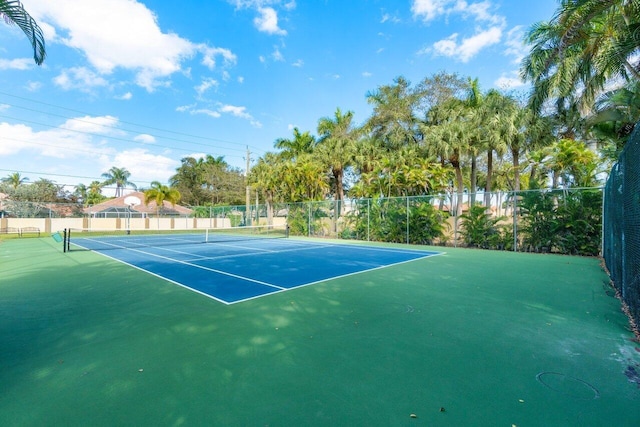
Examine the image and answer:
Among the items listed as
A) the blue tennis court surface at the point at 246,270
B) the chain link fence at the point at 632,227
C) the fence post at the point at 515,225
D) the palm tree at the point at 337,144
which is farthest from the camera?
the palm tree at the point at 337,144

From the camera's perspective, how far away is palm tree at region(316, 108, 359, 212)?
24.4m

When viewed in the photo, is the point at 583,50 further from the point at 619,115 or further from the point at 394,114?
the point at 394,114

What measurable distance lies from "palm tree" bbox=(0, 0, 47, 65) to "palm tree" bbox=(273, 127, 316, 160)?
896 inches

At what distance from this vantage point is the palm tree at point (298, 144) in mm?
28219

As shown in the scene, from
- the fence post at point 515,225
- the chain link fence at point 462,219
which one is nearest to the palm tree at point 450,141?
the chain link fence at point 462,219

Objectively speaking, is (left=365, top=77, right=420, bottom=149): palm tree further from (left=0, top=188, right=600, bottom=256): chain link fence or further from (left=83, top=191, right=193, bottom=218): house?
(left=83, top=191, right=193, bottom=218): house

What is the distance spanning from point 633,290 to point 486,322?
6.33 ft

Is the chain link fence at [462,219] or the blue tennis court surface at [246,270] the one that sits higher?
the chain link fence at [462,219]

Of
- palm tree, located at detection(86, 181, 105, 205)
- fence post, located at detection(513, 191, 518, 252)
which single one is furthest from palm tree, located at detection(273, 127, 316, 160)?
palm tree, located at detection(86, 181, 105, 205)

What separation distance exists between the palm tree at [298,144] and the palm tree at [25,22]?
22.8 metres

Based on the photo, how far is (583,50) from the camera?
11336 millimetres

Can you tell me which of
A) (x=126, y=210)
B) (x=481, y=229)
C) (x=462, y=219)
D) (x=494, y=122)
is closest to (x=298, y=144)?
(x=494, y=122)

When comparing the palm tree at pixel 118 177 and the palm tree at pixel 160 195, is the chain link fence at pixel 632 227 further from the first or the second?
the palm tree at pixel 118 177

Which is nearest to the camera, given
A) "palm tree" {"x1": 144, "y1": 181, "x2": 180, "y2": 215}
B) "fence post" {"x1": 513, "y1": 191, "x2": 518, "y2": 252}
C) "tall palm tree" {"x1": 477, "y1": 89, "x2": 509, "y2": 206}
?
"fence post" {"x1": 513, "y1": 191, "x2": 518, "y2": 252}
